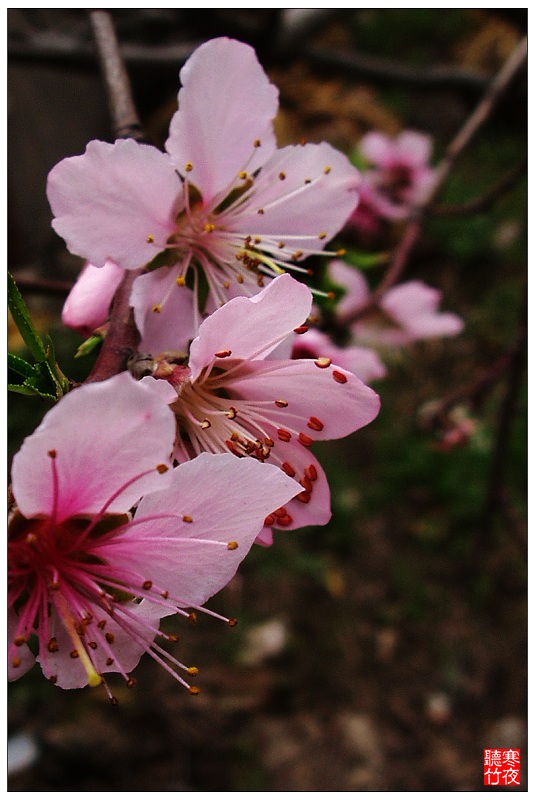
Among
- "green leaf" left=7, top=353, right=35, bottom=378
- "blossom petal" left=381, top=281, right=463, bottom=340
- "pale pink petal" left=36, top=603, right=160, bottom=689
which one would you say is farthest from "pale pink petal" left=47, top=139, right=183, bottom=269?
"blossom petal" left=381, top=281, right=463, bottom=340

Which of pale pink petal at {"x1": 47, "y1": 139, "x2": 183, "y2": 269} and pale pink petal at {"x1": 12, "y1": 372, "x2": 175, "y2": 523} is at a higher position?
pale pink petal at {"x1": 47, "y1": 139, "x2": 183, "y2": 269}

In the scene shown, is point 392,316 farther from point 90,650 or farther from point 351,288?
point 90,650

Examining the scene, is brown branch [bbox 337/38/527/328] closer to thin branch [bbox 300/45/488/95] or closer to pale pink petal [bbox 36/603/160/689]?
thin branch [bbox 300/45/488/95]

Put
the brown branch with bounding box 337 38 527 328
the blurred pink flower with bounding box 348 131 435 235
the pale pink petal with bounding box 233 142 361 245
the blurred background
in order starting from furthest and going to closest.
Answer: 1. the blurred pink flower with bounding box 348 131 435 235
2. the blurred background
3. the brown branch with bounding box 337 38 527 328
4. the pale pink petal with bounding box 233 142 361 245

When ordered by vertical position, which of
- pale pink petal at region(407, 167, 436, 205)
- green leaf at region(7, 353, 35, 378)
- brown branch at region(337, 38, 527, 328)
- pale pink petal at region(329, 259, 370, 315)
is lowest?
green leaf at region(7, 353, 35, 378)

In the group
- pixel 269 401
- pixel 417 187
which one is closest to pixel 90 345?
pixel 269 401

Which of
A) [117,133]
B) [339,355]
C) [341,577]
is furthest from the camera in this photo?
[341,577]
